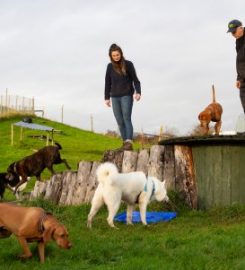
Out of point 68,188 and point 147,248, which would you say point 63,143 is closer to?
point 68,188

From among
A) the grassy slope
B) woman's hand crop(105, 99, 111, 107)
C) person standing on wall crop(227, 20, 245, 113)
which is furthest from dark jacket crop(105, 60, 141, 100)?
the grassy slope

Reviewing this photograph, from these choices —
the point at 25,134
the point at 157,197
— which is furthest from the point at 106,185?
the point at 25,134

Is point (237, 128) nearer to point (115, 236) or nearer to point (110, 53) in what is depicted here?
point (110, 53)

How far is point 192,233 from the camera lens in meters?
8.55

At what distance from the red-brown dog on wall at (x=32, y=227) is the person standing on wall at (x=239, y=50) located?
546 centimetres

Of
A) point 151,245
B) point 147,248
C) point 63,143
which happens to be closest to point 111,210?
point 151,245

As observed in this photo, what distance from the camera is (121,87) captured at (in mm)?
11602

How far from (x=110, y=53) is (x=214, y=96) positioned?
3.03m

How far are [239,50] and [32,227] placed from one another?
591cm

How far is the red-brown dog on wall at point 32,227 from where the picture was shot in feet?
21.5

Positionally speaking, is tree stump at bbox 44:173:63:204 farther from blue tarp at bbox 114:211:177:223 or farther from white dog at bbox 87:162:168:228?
white dog at bbox 87:162:168:228

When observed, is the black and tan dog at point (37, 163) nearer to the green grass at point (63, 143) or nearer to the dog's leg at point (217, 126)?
the dog's leg at point (217, 126)

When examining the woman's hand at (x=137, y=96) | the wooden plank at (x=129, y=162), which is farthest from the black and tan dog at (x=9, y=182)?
the woman's hand at (x=137, y=96)

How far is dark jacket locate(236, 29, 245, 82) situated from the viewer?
1049 cm
